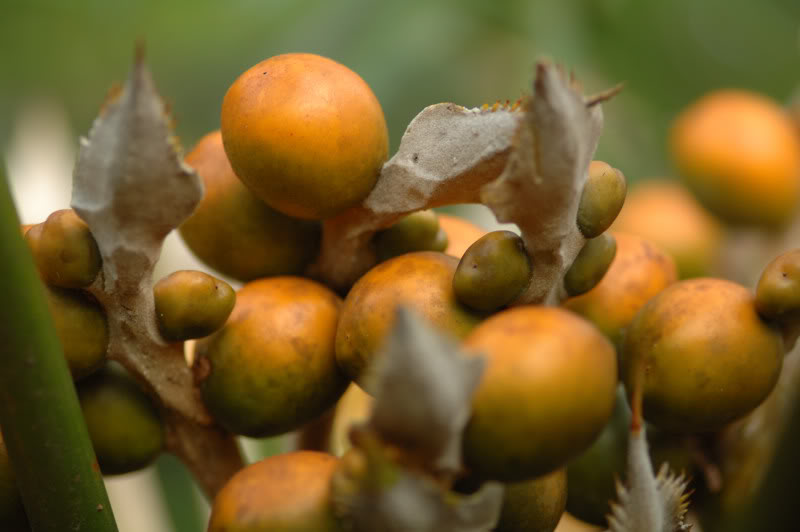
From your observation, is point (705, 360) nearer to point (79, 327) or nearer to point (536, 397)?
point (536, 397)

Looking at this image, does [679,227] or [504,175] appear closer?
[504,175]

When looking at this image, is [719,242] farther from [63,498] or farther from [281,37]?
[63,498]

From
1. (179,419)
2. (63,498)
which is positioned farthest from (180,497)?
(63,498)

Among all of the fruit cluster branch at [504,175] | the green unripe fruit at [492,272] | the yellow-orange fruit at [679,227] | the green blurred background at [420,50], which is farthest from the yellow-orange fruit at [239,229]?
the green blurred background at [420,50]

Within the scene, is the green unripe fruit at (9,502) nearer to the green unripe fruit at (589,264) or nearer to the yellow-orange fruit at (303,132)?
the yellow-orange fruit at (303,132)

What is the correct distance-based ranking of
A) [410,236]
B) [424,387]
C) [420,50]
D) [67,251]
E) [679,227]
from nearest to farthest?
[424,387]
[67,251]
[410,236]
[679,227]
[420,50]

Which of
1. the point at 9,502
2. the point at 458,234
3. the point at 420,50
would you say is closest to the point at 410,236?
the point at 458,234
